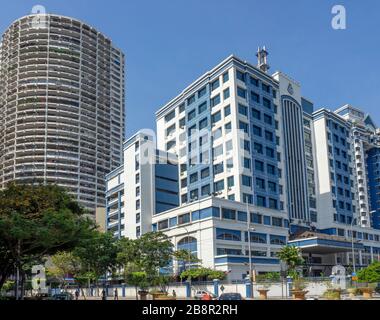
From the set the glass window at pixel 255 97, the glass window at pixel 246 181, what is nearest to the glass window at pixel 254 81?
the glass window at pixel 255 97

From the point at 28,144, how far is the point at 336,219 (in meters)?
92.3

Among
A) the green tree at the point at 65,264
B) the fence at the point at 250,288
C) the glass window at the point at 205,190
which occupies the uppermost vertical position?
the glass window at the point at 205,190

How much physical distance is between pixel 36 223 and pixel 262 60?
70.7 m

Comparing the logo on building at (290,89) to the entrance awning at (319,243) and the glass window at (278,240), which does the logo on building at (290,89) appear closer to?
the entrance awning at (319,243)

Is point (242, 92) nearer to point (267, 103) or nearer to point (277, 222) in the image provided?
point (267, 103)

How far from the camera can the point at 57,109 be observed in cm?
14362

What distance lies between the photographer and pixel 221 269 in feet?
221

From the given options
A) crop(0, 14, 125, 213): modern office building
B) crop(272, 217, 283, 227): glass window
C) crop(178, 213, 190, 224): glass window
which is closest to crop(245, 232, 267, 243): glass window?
crop(272, 217, 283, 227): glass window

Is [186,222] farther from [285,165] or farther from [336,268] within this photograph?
[336,268]

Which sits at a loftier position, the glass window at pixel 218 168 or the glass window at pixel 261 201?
the glass window at pixel 218 168

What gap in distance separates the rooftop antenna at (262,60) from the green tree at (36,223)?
6157cm

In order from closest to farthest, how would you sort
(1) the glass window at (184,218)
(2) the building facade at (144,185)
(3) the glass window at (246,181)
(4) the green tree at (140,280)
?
(4) the green tree at (140,280), (1) the glass window at (184,218), (3) the glass window at (246,181), (2) the building facade at (144,185)

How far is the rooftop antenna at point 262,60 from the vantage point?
309ft
